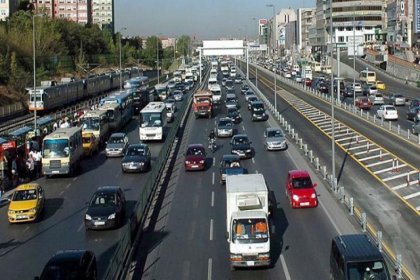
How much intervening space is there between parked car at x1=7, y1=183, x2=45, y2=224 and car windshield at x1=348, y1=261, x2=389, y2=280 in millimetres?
14931

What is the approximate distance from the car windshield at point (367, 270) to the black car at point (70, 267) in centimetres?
678

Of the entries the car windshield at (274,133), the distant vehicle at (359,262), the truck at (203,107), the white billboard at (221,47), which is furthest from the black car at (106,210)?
the white billboard at (221,47)

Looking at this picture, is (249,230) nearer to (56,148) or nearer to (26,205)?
(26,205)

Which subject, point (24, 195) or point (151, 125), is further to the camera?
point (151, 125)

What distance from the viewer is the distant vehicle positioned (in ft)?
48.7

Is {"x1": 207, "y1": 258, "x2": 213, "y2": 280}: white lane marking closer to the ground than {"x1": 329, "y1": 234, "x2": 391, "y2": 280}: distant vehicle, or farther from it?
closer to the ground

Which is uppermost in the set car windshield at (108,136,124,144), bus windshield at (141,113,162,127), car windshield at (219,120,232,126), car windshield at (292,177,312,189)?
bus windshield at (141,113,162,127)

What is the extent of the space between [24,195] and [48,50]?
304ft

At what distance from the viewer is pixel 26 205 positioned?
83.6 ft

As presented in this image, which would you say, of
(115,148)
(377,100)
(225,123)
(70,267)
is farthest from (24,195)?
(377,100)

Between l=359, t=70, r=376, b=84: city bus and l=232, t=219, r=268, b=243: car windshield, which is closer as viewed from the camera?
l=232, t=219, r=268, b=243: car windshield

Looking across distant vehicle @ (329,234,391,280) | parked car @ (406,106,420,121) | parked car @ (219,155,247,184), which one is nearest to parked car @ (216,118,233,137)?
parked car @ (219,155,247,184)

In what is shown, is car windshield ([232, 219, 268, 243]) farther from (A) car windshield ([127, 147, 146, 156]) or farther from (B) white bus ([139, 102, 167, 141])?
(B) white bus ([139, 102, 167, 141])

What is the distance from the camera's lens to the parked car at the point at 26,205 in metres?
25.2
